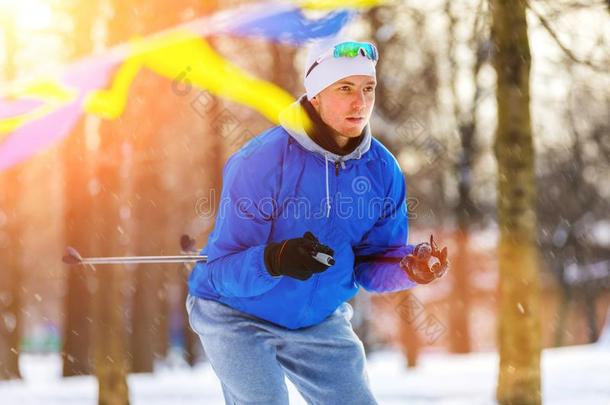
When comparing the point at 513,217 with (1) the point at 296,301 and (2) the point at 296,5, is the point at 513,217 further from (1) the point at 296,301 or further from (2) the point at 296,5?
(1) the point at 296,301

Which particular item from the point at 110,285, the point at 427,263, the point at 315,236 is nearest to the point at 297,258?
the point at 315,236

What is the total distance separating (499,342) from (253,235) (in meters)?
4.43

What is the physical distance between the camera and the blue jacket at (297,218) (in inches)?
109

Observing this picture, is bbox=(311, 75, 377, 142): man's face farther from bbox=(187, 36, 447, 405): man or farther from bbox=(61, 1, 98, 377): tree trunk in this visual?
bbox=(61, 1, 98, 377): tree trunk

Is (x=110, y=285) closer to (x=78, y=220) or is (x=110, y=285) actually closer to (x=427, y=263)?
(x=78, y=220)

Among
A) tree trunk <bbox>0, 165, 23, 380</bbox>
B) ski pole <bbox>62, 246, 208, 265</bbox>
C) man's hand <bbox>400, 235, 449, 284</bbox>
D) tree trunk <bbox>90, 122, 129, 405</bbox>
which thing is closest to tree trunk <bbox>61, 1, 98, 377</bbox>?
tree trunk <bbox>90, 122, 129, 405</bbox>

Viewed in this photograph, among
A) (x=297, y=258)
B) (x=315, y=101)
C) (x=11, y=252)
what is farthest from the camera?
Answer: (x=11, y=252)

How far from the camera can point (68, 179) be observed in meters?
10.9

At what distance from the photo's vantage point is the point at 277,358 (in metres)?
3.00

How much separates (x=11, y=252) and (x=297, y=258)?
41.5ft

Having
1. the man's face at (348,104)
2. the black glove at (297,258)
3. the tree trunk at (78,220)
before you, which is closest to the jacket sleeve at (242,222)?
the black glove at (297,258)

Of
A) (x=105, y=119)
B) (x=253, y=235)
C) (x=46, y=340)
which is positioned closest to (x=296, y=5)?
(x=105, y=119)

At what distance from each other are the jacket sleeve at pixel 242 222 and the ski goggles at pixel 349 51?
463 millimetres

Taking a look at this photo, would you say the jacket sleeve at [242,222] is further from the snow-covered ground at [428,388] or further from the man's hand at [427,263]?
the snow-covered ground at [428,388]
